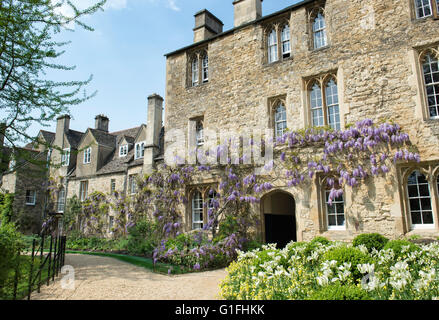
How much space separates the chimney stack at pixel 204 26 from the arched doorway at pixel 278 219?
28.3 feet

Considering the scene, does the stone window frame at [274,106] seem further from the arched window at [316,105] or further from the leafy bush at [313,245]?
the leafy bush at [313,245]

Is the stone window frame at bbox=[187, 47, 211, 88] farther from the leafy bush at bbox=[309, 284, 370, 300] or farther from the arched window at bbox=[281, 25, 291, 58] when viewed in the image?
the leafy bush at bbox=[309, 284, 370, 300]

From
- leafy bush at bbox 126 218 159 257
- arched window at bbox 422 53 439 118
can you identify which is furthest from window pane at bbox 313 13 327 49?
leafy bush at bbox 126 218 159 257

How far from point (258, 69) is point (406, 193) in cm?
700

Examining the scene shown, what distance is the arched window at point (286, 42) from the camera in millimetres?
12238

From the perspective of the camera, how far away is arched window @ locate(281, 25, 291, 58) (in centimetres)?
1224

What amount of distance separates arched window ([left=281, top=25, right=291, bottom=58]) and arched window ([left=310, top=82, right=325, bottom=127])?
1854 mm

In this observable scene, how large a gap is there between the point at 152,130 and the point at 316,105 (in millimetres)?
9250

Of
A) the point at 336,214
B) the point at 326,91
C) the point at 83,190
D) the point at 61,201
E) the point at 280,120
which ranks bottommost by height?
the point at 336,214

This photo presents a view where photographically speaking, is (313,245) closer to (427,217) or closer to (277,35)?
(427,217)

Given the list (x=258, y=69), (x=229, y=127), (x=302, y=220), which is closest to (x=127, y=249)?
(x=229, y=127)

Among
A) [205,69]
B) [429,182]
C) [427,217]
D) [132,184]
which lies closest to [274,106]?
[205,69]

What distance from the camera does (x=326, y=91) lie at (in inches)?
437
